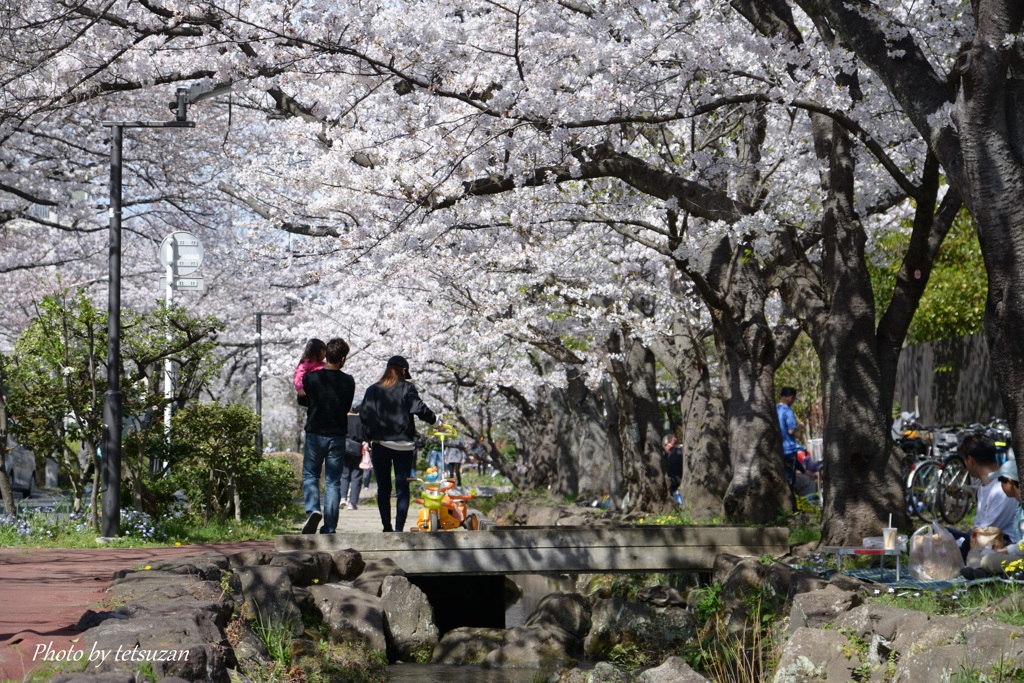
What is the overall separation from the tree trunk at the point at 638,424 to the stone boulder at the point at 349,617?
841 cm

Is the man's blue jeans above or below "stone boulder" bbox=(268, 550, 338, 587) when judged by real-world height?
above

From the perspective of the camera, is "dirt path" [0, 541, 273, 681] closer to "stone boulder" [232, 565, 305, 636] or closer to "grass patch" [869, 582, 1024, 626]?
"stone boulder" [232, 565, 305, 636]

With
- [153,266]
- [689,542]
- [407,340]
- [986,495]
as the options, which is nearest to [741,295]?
[689,542]

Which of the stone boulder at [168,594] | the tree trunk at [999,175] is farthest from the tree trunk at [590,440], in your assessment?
the tree trunk at [999,175]

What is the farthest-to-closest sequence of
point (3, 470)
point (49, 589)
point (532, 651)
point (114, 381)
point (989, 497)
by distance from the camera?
1. point (3, 470)
2. point (114, 381)
3. point (532, 651)
4. point (989, 497)
5. point (49, 589)

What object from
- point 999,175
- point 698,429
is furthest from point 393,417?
point 698,429

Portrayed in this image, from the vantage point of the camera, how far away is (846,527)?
11.0 metres

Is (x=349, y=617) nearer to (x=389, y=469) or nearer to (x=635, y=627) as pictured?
(x=389, y=469)

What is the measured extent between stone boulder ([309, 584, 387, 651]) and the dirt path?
60.6 inches

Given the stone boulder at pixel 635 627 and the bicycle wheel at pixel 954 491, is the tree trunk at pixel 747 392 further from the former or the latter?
the stone boulder at pixel 635 627

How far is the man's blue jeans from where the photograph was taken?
1059cm

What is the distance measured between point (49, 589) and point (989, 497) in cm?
697

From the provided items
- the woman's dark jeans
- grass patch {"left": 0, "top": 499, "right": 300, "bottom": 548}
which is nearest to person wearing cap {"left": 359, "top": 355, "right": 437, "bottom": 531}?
the woman's dark jeans

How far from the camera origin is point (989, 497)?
9000 mm
